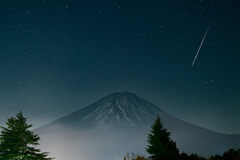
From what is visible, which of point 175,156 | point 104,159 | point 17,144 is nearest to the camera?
point 17,144

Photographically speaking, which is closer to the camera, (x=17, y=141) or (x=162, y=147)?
(x=17, y=141)

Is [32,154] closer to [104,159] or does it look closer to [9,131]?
[9,131]

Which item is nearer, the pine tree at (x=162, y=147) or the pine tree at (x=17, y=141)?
the pine tree at (x=17, y=141)

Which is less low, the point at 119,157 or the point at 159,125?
the point at 119,157

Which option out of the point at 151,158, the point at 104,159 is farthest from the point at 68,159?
the point at 151,158

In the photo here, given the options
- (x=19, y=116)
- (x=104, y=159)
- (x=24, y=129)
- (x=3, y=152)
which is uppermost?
(x=104, y=159)

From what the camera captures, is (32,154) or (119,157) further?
(119,157)

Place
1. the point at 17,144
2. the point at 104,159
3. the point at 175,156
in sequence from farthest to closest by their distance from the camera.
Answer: the point at 104,159
the point at 175,156
the point at 17,144

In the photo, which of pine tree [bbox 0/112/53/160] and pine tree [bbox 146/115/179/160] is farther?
pine tree [bbox 146/115/179/160]
